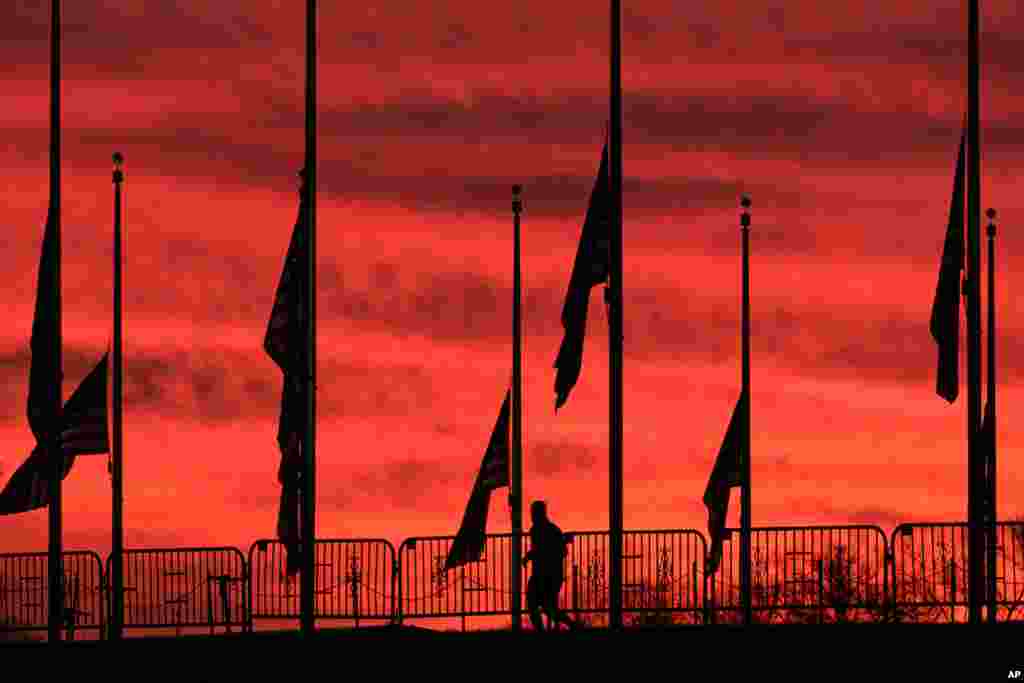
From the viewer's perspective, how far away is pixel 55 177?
165 ft

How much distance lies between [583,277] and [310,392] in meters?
4.42

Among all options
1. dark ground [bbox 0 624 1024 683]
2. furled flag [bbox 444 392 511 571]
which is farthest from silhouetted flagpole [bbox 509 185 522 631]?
dark ground [bbox 0 624 1024 683]

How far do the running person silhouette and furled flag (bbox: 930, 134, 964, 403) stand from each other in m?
6.55

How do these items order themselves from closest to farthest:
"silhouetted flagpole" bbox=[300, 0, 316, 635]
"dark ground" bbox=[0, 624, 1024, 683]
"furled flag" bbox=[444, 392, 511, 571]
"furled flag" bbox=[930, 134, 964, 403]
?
1. "dark ground" bbox=[0, 624, 1024, 683]
2. "silhouetted flagpole" bbox=[300, 0, 316, 635]
3. "furled flag" bbox=[930, 134, 964, 403]
4. "furled flag" bbox=[444, 392, 511, 571]

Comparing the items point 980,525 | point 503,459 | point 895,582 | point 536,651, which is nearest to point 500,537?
point 503,459

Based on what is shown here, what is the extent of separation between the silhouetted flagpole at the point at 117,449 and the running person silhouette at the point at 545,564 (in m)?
8.89

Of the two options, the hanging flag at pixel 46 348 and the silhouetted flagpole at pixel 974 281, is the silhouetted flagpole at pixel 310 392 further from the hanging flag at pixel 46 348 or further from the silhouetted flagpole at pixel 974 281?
the silhouetted flagpole at pixel 974 281

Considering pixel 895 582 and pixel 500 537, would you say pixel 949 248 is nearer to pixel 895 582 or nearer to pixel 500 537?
pixel 895 582

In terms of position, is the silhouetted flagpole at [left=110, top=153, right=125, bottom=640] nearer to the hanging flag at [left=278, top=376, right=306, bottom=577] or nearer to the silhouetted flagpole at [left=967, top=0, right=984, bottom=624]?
the hanging flag at [left=278, top=376, right=306, bottom=577]

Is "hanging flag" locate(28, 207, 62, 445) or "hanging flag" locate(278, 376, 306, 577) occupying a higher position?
"hanging flag" locate(28, 207, 62, 445)

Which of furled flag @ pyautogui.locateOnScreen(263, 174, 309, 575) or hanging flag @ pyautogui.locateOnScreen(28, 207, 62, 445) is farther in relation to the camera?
hanging flag @ pyautogui.locateOnScreen(28, 207, 62, 445)

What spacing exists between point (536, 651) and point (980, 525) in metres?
9.20

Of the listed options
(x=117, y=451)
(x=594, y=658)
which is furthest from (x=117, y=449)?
(x=594, y=658)

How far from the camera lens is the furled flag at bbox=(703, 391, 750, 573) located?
56406 millimetres
